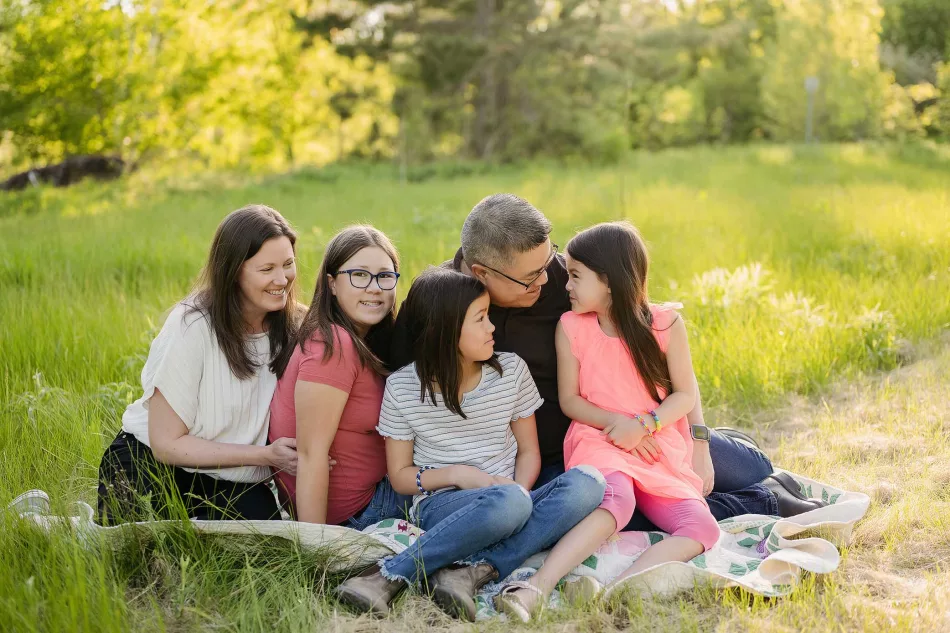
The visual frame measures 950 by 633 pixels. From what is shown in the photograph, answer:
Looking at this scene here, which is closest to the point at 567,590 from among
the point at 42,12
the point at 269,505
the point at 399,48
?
the point at 269,505

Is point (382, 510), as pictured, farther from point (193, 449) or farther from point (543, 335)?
point (543, 335)

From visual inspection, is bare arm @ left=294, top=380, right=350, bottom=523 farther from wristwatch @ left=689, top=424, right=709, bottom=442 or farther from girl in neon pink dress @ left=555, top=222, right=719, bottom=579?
wristwatch @ left=689, top=424, right=709, bottom=442

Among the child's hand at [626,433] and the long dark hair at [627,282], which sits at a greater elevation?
the long dark hair at [627,282]

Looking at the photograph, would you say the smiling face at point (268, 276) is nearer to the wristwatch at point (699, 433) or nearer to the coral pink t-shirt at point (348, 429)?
the coral pink t-shirt at point (348, 429)

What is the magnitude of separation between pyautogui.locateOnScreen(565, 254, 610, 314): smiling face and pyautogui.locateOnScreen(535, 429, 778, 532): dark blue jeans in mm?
676

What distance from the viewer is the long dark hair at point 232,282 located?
3.16 m

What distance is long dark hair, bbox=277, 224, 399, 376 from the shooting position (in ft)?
10.1

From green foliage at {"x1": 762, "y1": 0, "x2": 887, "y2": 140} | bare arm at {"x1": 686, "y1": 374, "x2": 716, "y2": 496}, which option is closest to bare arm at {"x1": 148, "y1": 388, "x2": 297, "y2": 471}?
bare arm at {"x1": 686, "y1": 374, "x2": 716, "y2": 496}

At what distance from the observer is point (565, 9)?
21.2m

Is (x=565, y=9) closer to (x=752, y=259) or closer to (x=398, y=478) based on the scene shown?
(x=752, y=259)

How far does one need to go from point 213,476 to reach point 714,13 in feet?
145

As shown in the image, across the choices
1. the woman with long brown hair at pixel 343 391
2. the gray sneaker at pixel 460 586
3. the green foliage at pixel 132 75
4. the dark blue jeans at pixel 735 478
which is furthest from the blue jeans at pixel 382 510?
the green foliage at pixel 132 75

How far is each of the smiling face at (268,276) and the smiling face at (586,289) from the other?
111 centimetres

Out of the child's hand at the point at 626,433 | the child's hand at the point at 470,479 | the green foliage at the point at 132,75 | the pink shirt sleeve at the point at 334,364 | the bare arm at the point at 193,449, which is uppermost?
the green foliage at the point at 132,75
